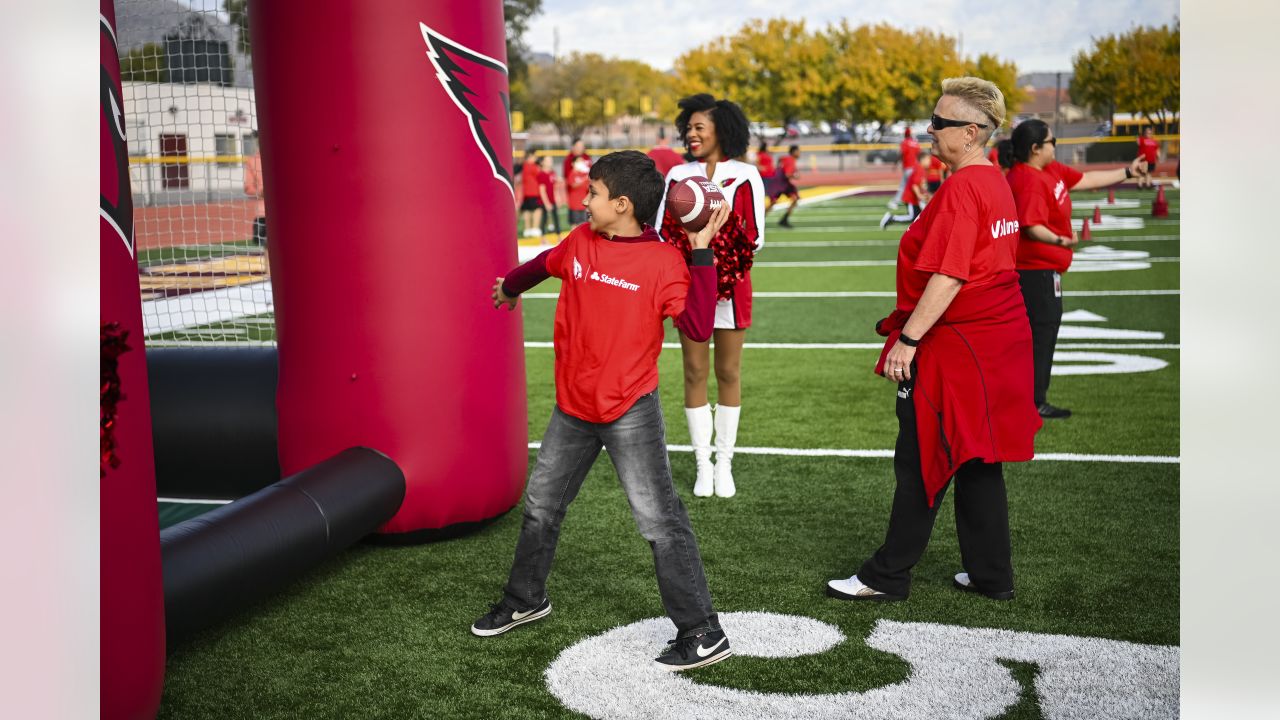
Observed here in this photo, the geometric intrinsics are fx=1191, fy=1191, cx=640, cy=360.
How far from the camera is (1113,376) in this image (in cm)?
820

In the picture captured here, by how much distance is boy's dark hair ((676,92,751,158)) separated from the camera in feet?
17.4

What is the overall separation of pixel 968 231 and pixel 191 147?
17.2ft

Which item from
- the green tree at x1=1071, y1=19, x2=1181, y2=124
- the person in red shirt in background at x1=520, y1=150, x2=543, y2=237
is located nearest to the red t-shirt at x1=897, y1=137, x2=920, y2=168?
the person in red shirt in background at x1=520, y1=150, x2=543, y2=237

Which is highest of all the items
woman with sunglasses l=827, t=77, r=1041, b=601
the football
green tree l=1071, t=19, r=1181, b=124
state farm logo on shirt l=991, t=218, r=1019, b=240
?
green tree l=1071, t=19, r=1181, b=124

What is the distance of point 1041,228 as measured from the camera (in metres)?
6.45

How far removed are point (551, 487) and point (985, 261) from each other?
157cm

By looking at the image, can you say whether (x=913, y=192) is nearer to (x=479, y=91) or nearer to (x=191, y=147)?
(x=191, y=147)

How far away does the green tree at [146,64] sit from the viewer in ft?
21.6

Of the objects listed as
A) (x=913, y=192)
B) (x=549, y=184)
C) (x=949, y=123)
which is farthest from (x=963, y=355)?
(x=913, y=192)

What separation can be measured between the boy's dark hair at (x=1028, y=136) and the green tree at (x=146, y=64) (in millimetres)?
4723

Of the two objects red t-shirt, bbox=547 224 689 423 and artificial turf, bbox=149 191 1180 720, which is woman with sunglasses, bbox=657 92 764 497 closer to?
artificial turf, bbox=149 191 1180 720

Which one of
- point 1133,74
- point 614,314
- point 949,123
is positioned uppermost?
point 1133,74

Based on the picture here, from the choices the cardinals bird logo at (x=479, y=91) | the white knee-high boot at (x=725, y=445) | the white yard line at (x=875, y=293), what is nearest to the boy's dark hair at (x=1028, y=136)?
the white knee-high boot at (x=725, y=445)
